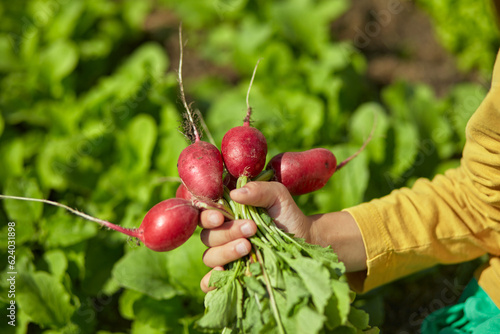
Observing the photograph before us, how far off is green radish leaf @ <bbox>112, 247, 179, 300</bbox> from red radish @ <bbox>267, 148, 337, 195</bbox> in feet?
2.36

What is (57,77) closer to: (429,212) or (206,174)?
(206,174)

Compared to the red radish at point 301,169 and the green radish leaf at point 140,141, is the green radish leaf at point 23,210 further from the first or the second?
the red radish at point 301,169

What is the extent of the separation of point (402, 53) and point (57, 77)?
8.21ft

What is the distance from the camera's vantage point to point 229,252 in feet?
3.68

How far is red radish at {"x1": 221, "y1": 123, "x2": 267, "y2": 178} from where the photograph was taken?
1198 mm

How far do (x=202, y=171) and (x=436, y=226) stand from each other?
72 centimetres

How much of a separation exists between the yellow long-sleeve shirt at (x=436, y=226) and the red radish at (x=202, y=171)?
1.43ft

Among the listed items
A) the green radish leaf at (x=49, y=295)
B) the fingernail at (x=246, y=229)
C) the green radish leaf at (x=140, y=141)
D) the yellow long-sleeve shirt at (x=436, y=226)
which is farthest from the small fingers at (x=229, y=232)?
the green radish leaf at (x=140, y=141)

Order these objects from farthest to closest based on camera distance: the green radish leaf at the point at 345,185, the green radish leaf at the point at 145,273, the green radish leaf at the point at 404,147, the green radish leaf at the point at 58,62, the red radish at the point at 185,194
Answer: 1. the green radish leaf at the point at 58,62
2. the green radish leaf at the point at 404,147
3. the green radish leaf at the point at 345,185
4. the green radish leaf at the point at 145,273
5. the red radish at the point at 185,194

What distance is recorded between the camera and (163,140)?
2398 millimetres

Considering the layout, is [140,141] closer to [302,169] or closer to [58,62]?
[58,62]

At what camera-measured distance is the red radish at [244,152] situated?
1198mm

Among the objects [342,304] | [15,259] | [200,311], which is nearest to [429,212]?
[342,304]

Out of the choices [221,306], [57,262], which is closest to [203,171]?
[221,306]
